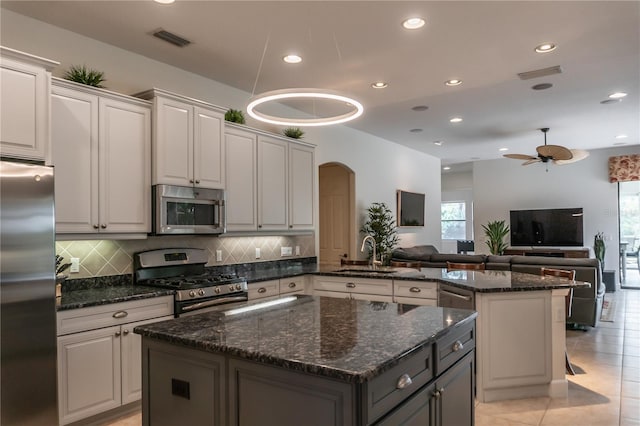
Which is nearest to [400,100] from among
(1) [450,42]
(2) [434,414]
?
(1) [450,42]

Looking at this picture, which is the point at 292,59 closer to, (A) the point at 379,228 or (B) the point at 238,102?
(B) the point at 238,102

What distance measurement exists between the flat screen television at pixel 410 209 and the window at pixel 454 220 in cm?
419

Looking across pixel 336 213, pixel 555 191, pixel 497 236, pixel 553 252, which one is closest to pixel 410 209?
pixel 336 213

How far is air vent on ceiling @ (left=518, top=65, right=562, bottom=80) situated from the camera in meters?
4.31

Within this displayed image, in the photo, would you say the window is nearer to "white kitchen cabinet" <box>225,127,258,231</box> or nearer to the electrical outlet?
"white kitchen cabinet" <box>225,127,258,231</box>

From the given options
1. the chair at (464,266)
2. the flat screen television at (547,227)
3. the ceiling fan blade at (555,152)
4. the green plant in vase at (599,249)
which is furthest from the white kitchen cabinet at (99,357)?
the flat screen television at (547,227)

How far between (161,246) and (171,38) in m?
1.81

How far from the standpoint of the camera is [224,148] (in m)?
4.21

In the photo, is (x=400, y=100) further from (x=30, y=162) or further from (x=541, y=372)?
(x=30, y=162)

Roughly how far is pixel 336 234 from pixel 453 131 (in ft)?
8.50

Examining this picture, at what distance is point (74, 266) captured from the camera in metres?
3.32

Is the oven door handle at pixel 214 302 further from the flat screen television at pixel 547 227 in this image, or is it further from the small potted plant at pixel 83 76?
the flat screen television at pixel 547 227

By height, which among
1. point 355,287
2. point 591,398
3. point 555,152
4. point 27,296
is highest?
point 555,152

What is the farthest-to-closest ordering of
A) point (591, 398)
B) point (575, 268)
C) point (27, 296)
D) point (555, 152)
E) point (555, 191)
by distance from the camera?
point (555, 191) → point (555, 152) → point (575, 268) → point (591, 398) → point (27, 296)
